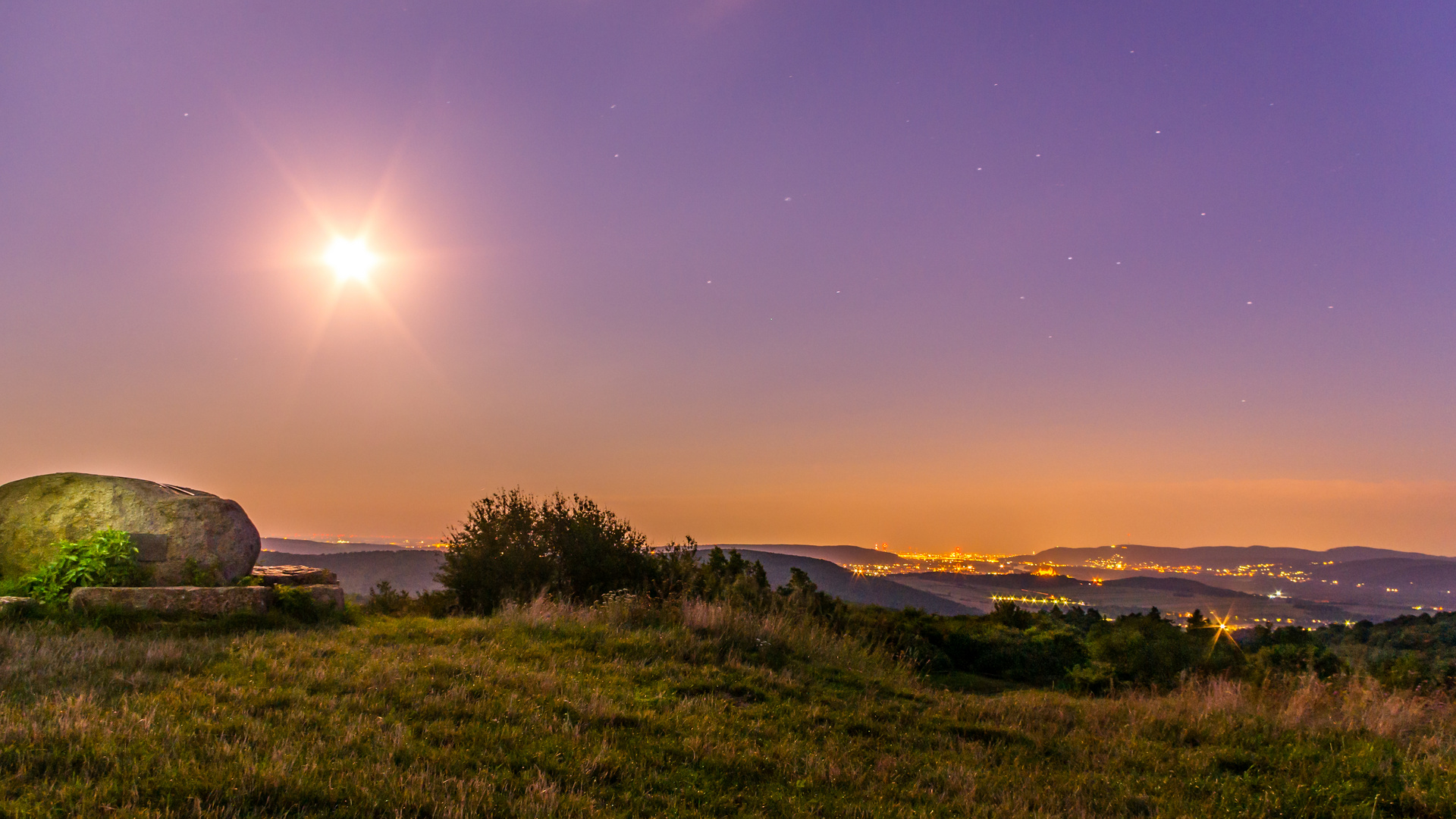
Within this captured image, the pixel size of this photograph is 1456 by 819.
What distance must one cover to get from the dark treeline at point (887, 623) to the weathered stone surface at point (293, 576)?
1.49 metres

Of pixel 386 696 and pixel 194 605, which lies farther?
pixel 194 605

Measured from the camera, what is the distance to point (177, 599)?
1225 cm

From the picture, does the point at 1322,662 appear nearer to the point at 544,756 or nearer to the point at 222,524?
the point at 544,756

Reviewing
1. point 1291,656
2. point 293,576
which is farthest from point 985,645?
point 293,576

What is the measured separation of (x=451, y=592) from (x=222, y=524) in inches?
194

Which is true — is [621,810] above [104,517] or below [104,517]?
below

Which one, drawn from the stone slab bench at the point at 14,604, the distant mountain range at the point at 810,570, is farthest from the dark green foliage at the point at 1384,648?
the stone slab bench at the point at 14,604

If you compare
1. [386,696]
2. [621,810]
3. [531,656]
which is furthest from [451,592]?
[621,810]

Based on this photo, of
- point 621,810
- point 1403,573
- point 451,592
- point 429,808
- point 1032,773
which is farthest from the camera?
point 1403,573

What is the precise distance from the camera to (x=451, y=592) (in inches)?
684

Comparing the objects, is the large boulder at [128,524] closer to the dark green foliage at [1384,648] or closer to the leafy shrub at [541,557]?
the leafy shrub at [541,557]

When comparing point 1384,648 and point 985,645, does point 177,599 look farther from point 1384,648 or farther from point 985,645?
point 1384,648

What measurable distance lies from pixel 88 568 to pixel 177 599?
232cm

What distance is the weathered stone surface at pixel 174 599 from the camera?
11.8 metres
